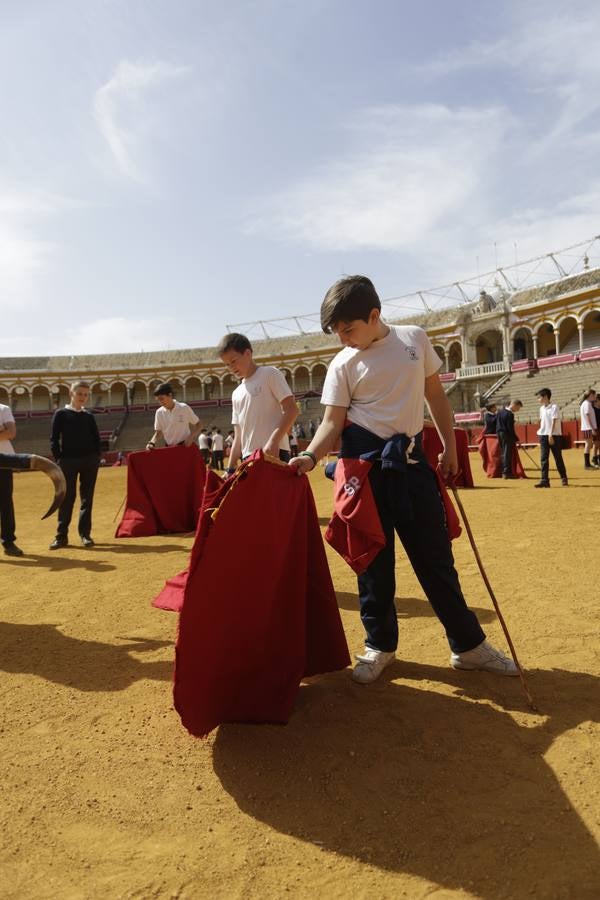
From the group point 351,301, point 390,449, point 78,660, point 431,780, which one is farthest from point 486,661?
point 78,660

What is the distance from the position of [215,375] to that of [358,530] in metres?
53.5

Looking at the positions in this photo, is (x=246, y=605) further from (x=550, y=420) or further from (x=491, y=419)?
(x=491, y=419)

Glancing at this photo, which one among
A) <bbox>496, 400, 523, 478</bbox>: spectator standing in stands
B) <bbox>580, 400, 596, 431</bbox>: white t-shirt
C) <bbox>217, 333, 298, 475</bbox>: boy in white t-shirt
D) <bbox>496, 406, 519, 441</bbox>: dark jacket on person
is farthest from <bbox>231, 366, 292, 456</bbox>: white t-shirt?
<bbox>580, 400, 596, 431</bbox>: white t-shirt

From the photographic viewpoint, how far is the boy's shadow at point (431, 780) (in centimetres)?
163

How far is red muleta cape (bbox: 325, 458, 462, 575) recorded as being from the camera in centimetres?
259

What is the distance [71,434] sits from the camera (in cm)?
689

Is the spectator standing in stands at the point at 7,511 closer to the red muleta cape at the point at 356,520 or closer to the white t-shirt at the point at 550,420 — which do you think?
the red muleta cape at the point at 356,520

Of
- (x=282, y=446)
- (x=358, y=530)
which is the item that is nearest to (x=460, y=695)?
(x=358, y=530)

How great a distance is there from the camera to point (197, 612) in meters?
2.28

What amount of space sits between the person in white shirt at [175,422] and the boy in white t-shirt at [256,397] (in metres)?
2.89

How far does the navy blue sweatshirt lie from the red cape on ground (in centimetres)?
934

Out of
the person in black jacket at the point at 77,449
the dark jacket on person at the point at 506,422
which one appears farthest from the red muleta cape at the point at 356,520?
the dark jacket on person at the point at 506,422

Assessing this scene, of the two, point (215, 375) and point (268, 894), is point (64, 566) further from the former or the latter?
point (215, 375)

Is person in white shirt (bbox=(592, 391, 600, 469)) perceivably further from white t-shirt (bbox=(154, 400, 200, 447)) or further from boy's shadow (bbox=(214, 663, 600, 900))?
boy's shadow (bbox=(214, 663, 600, 900))
